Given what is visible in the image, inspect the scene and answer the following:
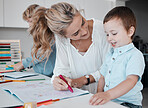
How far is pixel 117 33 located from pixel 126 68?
0.20 m

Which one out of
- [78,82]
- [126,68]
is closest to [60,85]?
[78,82]

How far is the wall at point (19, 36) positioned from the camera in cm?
313

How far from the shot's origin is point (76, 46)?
1444mm

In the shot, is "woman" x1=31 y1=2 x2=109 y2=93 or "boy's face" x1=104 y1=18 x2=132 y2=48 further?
"woman" x1=31 y1=2 x2=109 y2=93

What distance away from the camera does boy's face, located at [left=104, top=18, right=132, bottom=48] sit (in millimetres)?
992

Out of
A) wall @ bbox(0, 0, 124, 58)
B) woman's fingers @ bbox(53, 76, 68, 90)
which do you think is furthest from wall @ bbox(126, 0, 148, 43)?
woman's fingers @ bbox(53, 76, 68, 90)

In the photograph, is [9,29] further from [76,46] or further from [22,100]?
[22,100]

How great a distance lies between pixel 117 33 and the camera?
995 mm

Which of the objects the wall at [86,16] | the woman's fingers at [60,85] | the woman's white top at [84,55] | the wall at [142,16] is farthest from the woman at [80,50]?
the wall at [142,16]

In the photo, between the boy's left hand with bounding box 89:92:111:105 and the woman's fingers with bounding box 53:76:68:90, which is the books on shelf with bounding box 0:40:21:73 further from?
the boy's left hand with bounding box 89:92:111:105

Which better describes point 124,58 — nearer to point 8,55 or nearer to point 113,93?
point 113,93

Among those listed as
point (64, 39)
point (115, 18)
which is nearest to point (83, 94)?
point (115, 18)

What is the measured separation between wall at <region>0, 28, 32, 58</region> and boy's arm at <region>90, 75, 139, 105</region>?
2.66 m

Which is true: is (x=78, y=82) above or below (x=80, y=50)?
below
